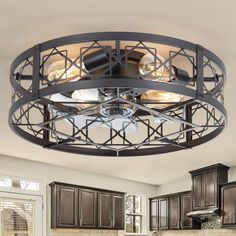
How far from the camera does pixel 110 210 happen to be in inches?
335

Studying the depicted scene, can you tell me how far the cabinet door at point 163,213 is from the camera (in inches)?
356

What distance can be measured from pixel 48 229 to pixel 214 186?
295cm

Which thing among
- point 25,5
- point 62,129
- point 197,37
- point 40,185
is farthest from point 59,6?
point 40,185

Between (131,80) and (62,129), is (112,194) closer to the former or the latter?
(62,129)

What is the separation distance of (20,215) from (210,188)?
328 centimetres

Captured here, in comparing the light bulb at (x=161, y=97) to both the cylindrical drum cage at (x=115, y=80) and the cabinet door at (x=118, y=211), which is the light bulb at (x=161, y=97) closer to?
the cylindrical drum cage at (x=115, y=80)

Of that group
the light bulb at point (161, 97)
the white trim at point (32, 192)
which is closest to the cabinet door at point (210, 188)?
the white trim at point (32, 192)

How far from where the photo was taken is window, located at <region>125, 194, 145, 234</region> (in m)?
9.38

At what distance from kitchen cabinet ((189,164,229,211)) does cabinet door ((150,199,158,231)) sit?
143 cm

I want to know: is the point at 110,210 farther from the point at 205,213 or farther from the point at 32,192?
the point at 205,213

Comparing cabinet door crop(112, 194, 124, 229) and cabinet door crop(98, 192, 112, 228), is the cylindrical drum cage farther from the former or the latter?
cabinet door crop(112, 194, 124, 229)

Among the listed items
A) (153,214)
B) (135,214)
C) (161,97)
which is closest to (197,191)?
(153,214)

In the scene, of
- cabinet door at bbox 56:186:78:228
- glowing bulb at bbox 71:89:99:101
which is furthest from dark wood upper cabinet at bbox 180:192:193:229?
glowing bulb at bbox 71:89:99:101

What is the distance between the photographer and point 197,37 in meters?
2.98
